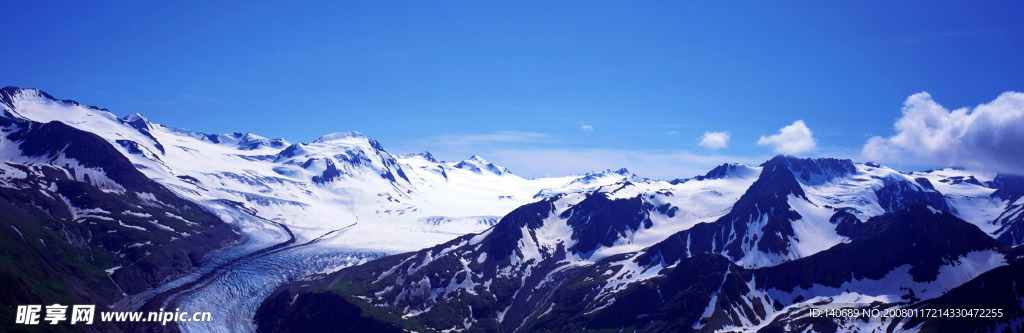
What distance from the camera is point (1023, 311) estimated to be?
195250 mm

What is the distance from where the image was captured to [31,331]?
182875 millimetres

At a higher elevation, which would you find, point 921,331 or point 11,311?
point 11,311

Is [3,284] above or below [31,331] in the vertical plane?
above

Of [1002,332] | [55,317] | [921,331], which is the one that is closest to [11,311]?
[55,317]

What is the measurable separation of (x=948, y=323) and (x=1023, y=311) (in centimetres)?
2425

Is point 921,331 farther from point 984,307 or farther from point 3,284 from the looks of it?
point 3,284

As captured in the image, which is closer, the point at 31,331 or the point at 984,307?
the point at 31,331

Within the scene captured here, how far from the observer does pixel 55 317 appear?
19812 centimetres

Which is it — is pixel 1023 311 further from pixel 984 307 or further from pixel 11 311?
pixel 11 311

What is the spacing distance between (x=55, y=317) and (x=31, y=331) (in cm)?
1579

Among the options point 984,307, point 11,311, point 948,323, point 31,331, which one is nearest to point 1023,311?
point 984,307

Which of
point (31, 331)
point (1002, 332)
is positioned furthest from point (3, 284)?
point (1002, 332)

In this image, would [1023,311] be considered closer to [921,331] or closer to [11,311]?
[921,331]

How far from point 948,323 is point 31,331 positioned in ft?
902
